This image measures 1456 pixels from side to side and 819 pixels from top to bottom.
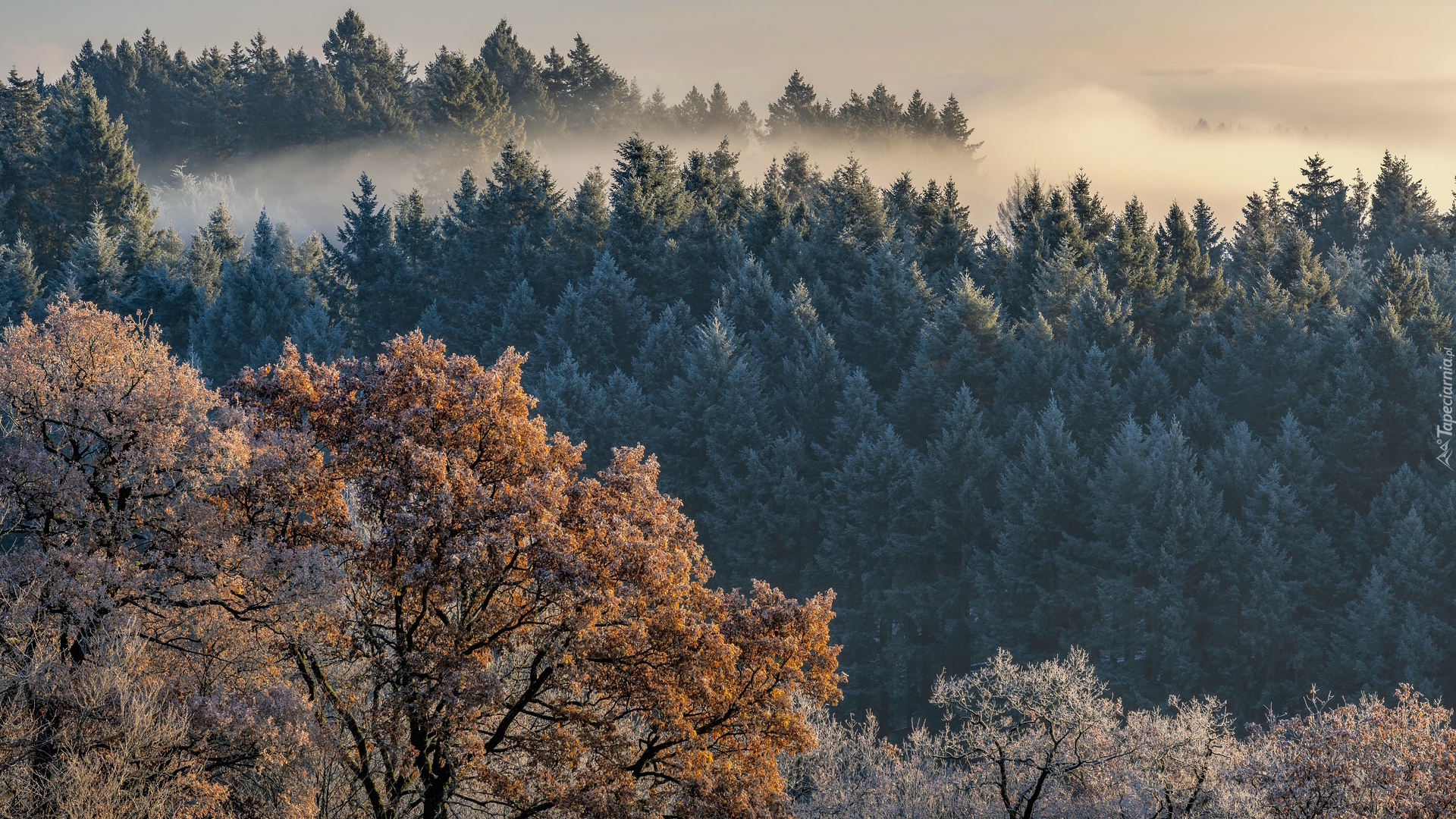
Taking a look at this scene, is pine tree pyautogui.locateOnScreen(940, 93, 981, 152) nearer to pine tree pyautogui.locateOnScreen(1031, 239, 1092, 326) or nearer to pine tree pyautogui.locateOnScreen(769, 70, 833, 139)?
pine tree pyautogui.locateOnScreen(769, 70, 833, 139)

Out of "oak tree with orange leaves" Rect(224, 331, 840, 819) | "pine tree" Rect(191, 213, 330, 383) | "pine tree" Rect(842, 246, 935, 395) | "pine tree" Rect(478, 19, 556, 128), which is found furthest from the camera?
"pine tree" Rect(478, 19, 556, 128)

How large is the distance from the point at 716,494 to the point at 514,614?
35.6 meters

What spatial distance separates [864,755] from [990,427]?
2181 cm

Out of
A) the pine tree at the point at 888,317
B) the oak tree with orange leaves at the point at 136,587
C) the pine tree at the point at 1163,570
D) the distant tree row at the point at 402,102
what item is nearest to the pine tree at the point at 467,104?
the distant tree row at the point at 402,102

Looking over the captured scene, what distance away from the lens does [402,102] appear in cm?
13100

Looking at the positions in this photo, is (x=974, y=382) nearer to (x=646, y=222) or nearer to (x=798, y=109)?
(x=646, y=222)

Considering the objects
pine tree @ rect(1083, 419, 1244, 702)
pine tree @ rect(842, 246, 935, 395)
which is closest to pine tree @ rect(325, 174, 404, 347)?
pine tree @ rect(842, 246, 935, 395)

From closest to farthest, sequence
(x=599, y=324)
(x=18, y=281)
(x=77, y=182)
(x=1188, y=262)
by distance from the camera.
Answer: (x=1188, y=262), (x=599, y=324), (x=18, y=281), (x=77, y=182)

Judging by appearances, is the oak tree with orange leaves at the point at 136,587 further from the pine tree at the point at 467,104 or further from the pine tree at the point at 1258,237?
the pine tree at the point at 467,104

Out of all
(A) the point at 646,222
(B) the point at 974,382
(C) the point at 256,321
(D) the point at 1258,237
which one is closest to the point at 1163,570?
(B) the point at 974,382

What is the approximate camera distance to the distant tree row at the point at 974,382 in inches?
1870

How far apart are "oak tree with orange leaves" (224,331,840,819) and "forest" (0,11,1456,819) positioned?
99 millimetres

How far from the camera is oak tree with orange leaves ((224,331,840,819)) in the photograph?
60.8ft

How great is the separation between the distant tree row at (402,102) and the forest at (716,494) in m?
0.95
